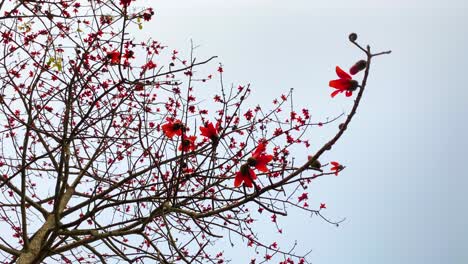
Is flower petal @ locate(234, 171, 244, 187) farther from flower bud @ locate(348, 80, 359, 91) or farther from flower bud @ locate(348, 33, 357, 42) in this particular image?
flower bud @ locate(348, 33, 357, 42)

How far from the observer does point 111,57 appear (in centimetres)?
345

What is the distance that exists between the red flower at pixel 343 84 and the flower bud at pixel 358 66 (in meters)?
0.05

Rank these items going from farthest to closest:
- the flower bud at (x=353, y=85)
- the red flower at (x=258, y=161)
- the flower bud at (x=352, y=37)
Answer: the red flower at (x=258, y=161) → the flower bud at (x=353, y=85) → the flower bud at (x=352, y=37)

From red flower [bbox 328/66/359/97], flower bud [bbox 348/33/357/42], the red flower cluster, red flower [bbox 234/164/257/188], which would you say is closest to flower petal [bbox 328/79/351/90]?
red flower [bbox 328/66/359/97]

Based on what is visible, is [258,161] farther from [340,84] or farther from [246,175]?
[340,84]

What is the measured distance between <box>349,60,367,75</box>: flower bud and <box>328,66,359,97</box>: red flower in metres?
0.05

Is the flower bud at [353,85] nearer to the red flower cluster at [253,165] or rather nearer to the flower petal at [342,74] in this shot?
the flower petal at [342,74]

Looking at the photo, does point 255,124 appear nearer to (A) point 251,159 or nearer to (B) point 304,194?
(B) point 304,194

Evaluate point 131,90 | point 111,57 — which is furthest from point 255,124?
point 111,57

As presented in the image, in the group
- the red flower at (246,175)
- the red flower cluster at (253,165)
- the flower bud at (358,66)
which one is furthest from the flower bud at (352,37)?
the red flower at (246,175)

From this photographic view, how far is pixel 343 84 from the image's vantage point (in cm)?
146

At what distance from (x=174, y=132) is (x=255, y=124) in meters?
2.01

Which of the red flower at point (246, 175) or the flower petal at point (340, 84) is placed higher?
the flower petal at point (340, 84)

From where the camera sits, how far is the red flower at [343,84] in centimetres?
144
